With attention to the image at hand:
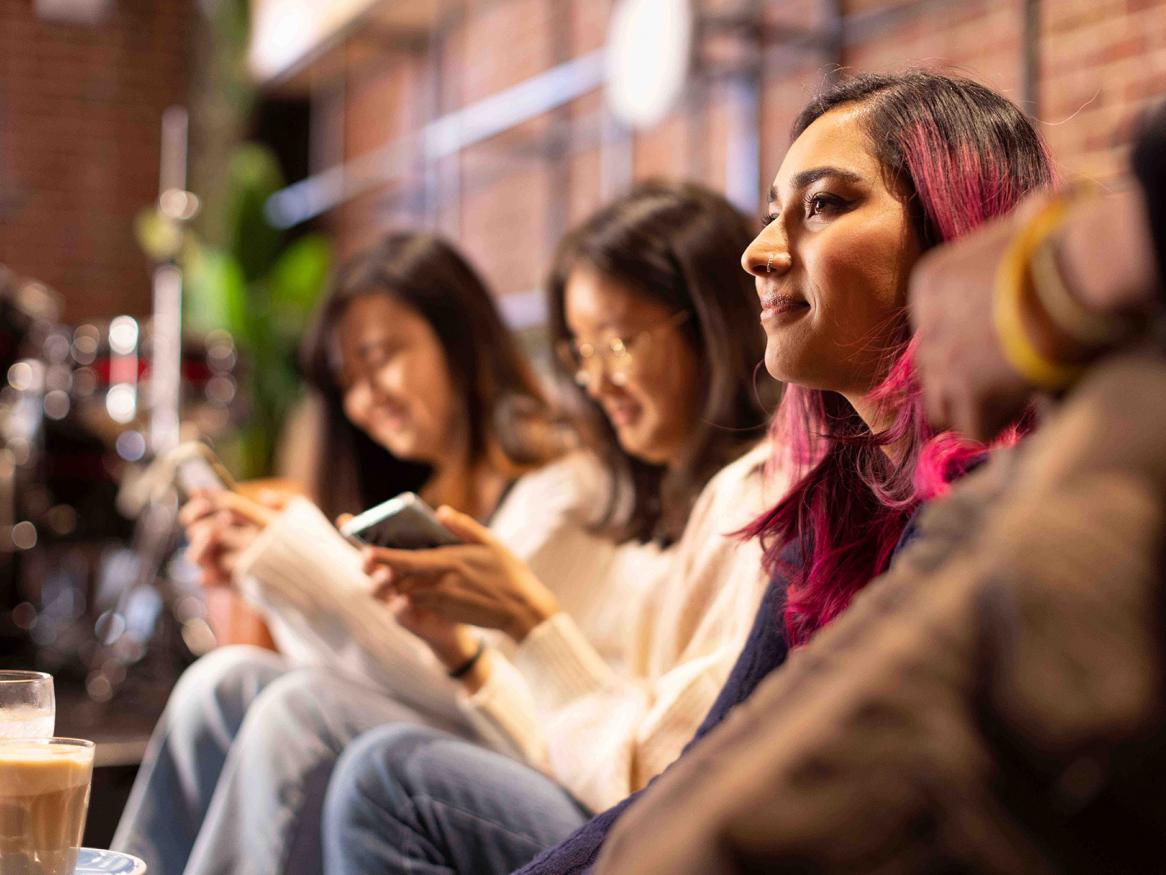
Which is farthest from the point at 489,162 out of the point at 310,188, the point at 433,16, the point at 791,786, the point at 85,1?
the point at 791,786

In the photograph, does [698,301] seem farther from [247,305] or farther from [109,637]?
[247,305]

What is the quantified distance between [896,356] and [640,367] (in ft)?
2.31

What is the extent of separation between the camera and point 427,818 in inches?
50.5

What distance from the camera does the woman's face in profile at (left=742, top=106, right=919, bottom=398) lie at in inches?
39.4

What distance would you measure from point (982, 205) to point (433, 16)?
4.74m

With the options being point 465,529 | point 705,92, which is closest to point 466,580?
point 465,529

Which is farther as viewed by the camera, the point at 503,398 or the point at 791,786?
the point at 503,398

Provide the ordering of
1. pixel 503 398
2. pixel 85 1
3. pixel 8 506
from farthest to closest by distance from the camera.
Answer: pixel 85 1
pixel 8 506
pixel 503 398

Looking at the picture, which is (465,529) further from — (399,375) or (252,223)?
(252,223)

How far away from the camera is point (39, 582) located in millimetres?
4766

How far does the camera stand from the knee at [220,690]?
5.73ft

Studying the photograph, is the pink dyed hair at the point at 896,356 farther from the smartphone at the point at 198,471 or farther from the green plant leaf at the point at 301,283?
the green plant leaf at the point at 301,283

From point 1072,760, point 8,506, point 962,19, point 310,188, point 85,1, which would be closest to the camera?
point 1072,760

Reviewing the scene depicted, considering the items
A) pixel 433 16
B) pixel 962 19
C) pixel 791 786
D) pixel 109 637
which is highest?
pixel 433 16
